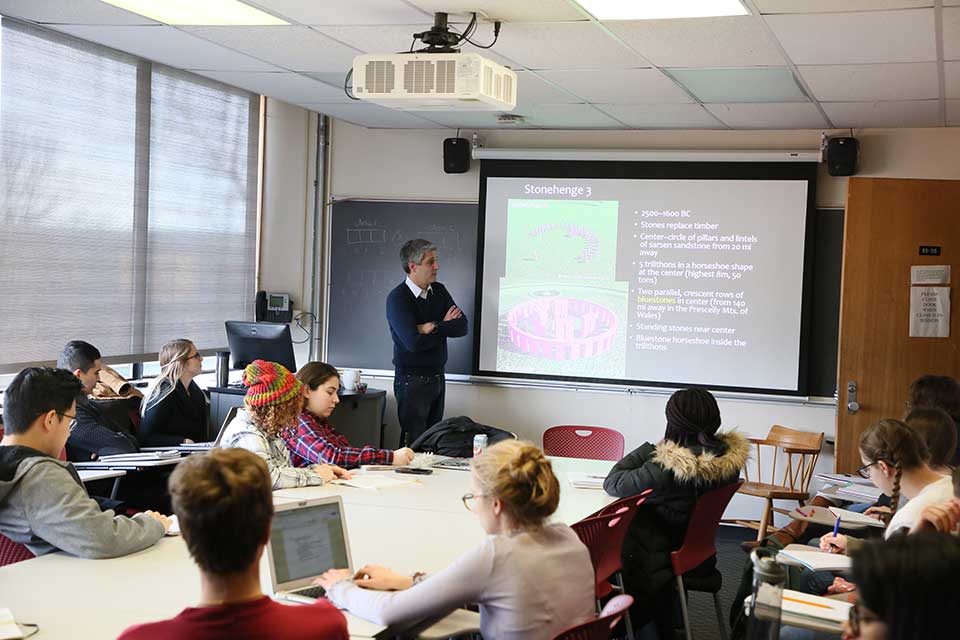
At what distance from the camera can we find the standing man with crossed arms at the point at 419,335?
7004 millimetres

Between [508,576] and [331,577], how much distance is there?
52 cm

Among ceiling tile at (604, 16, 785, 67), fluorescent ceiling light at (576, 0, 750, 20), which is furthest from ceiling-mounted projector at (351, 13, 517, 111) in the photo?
ceiling tile at (604, 16, 785, 67)

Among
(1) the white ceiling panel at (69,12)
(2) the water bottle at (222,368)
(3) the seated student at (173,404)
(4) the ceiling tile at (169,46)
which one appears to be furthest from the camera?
(2) the water bottle at (222,368)

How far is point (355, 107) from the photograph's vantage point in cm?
684

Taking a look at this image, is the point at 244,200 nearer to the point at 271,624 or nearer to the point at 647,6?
the point at 647,6

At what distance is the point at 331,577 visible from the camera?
2746 millimetres

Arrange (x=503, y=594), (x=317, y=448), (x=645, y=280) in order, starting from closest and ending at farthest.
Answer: (x=503, y=594), (x=317, y=448), (x=645, y=280)

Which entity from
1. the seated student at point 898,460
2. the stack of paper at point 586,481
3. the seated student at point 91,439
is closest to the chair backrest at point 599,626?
the seated student at point 898,460

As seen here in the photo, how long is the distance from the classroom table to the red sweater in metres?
0.61

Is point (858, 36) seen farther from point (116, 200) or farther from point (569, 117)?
point (116, 200)

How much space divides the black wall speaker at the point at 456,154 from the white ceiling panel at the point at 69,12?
296 cm

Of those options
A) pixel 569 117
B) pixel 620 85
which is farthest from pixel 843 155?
pixel 620 85

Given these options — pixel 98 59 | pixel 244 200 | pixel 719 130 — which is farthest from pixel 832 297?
pixel 98 59

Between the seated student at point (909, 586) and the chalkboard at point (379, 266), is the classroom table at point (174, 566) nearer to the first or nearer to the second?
the seated student at point (909, 586)
